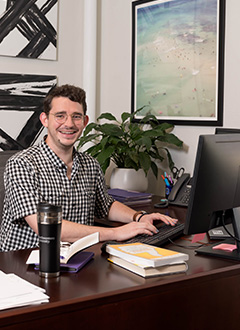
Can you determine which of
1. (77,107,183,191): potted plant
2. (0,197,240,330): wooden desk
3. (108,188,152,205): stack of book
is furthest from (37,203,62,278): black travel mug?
(77,107,183,191): potted plant

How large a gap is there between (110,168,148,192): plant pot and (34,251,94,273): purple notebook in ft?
4.74

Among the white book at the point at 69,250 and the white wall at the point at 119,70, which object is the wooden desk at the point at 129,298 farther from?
the white wall at the point at 119,70

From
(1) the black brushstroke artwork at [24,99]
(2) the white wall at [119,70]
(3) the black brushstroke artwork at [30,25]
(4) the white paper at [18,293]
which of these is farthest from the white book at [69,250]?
(3) the black brushstroke artwork at [30,25]

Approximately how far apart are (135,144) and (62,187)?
1.03 metres

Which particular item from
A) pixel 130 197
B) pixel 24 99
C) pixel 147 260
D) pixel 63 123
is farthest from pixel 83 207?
pixel 24 99

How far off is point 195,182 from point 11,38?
2183 mm

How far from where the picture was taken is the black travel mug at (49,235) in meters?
1.45

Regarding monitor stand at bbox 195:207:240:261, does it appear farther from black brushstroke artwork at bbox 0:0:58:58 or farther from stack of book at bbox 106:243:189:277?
black brushstroke artwork at bbox 0:0:58:58

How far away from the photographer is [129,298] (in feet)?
4.61

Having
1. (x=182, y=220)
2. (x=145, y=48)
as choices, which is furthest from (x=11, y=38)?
(x=182, y=220)

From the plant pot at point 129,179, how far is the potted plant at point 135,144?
41 mm

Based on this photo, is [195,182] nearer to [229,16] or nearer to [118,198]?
[118,198]

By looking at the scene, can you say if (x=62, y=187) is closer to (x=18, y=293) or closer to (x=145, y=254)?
(x=145, y=254)

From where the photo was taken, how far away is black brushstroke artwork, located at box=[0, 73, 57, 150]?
344 cm
